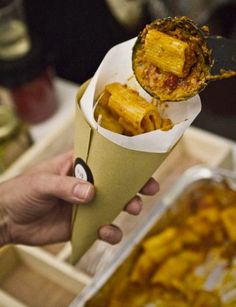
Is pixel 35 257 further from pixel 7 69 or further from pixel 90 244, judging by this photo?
pixel 7 69

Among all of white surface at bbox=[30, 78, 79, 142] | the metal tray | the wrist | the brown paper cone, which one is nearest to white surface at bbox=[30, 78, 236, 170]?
white surface at bbox=[30, 78, 79, 142]

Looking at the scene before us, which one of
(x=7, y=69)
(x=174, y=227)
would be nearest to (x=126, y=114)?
(x=174, y=227)

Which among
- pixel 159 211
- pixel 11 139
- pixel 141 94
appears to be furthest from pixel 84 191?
pixel 11 139

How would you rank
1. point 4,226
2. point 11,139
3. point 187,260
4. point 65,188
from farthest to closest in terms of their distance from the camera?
point 11,139 → point 187,260 → point 4,226 → point 65,188

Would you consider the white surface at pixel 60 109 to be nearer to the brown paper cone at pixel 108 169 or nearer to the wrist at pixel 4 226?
the wrist at pixel 4 226

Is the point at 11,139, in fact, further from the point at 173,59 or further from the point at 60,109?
the point at 173,59

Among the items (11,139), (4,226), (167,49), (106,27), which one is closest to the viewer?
(167,49)

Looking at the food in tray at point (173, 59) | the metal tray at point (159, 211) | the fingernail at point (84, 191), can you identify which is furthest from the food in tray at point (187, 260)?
the food in tray at point (173, 59)
